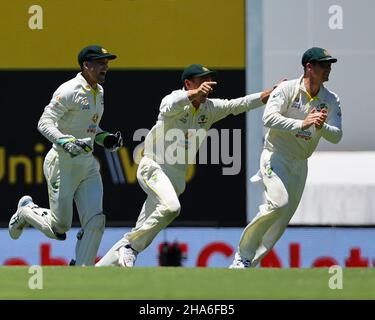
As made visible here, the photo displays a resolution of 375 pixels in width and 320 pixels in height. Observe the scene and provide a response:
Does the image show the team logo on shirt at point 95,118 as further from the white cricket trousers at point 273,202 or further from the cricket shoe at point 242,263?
the cricket shoe at point 242,263

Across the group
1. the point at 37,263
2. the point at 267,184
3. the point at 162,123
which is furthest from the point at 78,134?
the point at 37,263

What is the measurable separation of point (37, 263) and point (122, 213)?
3.31ft

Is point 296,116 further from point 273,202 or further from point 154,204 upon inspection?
point 154,204

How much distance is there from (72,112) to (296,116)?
1.68m

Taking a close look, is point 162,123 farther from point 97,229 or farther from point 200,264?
point 200,264

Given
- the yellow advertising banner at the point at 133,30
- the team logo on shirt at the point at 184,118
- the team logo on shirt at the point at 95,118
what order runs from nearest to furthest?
the team logo on shirt at the point at 184,118, the team logo on shirt at the point at 95,118, the yellow advertising banner at the point at 133,30

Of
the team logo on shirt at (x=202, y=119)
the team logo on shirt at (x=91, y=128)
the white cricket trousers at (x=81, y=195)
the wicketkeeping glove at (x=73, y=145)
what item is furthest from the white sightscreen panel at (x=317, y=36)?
the wicketkeeping glove at (x=73, y=145)

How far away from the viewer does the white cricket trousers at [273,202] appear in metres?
12.6

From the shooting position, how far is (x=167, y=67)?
15.6 meters

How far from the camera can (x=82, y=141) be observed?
1271 centimetres

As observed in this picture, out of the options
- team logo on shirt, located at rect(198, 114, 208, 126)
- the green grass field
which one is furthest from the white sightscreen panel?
the green grass field

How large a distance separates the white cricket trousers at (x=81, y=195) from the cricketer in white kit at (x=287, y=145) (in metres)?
1.11

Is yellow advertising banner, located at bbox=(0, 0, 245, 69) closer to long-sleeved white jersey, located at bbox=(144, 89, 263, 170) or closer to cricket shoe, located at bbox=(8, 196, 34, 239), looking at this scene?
cricket shoe, located at bbox=(8, 196, 34, 239)
